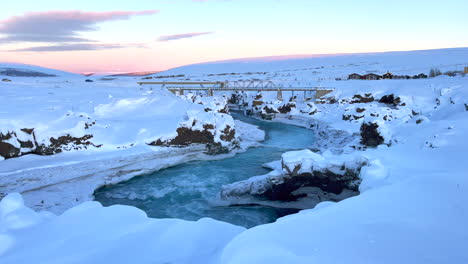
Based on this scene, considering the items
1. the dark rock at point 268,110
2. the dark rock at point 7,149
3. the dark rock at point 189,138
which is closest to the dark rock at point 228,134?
the dark rock at point 189,138

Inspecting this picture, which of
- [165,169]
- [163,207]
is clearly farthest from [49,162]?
[163,207]

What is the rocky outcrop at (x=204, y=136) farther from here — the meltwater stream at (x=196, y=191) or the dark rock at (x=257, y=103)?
the dark rock at (x=257, y=103)

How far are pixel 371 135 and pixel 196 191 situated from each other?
40.8 ft

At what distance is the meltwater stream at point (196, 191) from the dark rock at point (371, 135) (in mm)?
6213

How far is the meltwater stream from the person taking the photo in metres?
13.1

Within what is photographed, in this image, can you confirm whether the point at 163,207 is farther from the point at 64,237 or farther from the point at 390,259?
the point at 390,259

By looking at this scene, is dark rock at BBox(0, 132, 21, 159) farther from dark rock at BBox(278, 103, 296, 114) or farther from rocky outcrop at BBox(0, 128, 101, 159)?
dark rock at BBox(278, 103, 296, 114)

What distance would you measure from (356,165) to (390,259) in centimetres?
976

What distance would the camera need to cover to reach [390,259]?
4.01 meters

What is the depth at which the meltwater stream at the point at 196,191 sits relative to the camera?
1313 centimetres

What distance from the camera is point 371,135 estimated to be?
2011cm

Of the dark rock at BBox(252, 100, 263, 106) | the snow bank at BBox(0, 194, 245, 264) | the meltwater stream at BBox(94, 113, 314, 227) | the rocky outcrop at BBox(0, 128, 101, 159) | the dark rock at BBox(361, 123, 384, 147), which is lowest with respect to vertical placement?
the meltwater stream at BBox(94, 113, 314, 227)

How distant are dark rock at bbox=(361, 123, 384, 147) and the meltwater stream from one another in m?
6.21

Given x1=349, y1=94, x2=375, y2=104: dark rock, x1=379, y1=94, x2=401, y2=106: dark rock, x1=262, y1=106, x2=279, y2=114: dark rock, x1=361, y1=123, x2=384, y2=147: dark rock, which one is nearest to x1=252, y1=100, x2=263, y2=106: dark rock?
x1=262, y1=106, x2=279, y2=114: dark rock
